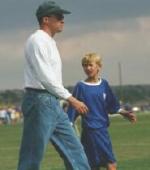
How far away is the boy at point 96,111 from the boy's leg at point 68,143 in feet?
6.81

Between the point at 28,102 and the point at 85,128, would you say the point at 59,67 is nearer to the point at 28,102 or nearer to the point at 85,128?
the point at 28,102

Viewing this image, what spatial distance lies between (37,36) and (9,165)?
9598mm

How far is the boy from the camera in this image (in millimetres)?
11375

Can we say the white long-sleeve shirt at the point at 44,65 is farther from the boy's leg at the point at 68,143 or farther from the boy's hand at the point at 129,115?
the boy's hand at the point at 129,115

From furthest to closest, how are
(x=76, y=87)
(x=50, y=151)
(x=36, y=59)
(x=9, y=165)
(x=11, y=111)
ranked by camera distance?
(x=11, y=111) < (x=50, y=151) < (x=9, y=165) < (x=76, y=87) < (x=36, y=59)

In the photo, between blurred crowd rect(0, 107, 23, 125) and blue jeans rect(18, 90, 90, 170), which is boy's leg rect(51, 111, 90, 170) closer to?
blue jeans rect(18, 90, 90, 170)

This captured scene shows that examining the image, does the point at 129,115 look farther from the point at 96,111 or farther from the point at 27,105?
the point at 27,105

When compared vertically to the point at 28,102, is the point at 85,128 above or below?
below

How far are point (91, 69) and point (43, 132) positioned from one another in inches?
95.3

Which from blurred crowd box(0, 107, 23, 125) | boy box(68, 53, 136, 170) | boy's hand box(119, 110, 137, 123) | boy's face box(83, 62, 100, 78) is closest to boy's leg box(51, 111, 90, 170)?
boy box(68, 53, 136, 170)

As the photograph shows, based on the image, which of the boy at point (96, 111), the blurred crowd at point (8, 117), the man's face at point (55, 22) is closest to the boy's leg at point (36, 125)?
the man's face at point (55, 22)

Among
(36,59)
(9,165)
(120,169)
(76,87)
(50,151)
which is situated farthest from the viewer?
(50,151)

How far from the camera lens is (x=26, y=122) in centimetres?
907

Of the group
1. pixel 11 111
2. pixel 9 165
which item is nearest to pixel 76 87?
pixel 9 165
